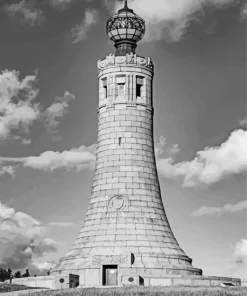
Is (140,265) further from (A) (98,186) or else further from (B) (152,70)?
(B) (152,70)

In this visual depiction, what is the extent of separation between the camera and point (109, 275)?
67.7 meters

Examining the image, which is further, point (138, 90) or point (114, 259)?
A: point (138, 90)

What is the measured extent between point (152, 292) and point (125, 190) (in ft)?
57.0

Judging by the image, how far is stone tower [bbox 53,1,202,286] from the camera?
68.2 metres

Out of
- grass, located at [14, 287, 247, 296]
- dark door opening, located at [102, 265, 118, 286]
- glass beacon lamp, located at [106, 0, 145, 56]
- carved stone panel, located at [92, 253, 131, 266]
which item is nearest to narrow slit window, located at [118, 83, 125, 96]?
glass beacon lamp, located at [106, 0, 145, 56]

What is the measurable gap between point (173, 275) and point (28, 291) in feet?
41.0

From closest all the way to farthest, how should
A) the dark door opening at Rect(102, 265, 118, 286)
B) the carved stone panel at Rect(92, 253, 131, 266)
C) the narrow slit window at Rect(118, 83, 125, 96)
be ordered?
the dark door opening at Rect(102, 265, 118, 286) → the carved stone panel at Rect(92, 253, 131, 266) → the narrow slit window at Rect(118, 83, 125, 96)

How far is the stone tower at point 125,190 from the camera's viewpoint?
68.2 metres

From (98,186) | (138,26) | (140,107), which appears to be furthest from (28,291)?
(138,26)

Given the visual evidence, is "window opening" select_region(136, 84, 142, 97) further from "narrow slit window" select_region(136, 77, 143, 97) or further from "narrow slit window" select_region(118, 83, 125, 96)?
"narrow slit window" select_region(118, 83, 125, 96)

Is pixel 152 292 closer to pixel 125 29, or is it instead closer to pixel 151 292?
pixel 151 292

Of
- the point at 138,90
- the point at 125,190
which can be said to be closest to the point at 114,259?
the point at 125,190

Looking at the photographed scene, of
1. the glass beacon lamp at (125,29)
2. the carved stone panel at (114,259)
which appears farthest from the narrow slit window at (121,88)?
the carved stone panel at (114,259)

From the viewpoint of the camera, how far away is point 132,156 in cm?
7256
